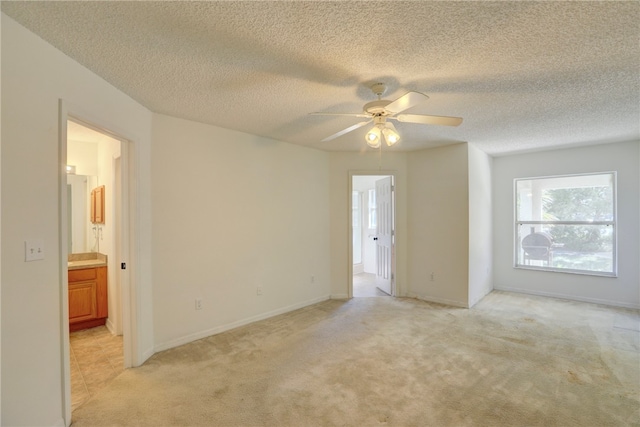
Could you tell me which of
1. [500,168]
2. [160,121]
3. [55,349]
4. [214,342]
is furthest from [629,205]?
[55,349]

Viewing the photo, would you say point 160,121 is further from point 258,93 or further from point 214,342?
point 214,342

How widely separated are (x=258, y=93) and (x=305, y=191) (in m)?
2.10

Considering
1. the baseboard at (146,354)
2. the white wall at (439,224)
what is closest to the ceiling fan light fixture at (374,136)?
the white wall at (439,224)

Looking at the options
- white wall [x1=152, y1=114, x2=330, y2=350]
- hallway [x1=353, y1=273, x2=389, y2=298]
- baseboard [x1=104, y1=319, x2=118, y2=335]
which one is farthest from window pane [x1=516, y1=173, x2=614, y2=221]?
baseboard [x1=104, y1=319, x2=118, y2=335]

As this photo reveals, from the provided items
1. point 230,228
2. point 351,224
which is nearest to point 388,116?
point 230,228

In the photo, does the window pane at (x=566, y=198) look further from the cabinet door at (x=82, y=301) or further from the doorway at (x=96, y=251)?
the cabinet door at (x=82, y=301)

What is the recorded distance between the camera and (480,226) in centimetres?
475

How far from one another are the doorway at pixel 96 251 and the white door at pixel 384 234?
373cm

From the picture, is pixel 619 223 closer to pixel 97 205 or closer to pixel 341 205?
pixel 341 205

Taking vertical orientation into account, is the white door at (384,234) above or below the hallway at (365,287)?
above

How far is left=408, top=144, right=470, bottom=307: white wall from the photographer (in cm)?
432

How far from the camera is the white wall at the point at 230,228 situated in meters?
3.01

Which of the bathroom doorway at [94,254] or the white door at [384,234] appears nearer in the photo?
the bathroom doorway at [94,254]

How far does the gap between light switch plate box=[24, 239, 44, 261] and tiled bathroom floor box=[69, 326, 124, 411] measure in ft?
3.97
